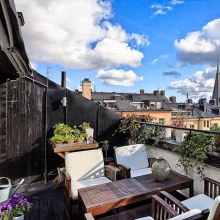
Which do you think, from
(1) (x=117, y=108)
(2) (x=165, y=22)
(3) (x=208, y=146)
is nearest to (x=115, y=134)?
(3) (x=208, y=146)

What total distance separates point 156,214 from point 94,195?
73 cm

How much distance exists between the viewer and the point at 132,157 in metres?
3.64

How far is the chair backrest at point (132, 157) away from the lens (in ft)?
11.7

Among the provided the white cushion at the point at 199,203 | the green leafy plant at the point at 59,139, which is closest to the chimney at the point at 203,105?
the green leafy plant at the point at 59,139

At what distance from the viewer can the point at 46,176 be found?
432 cm

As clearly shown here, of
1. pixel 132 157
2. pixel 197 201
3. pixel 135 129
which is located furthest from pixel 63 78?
pixel 197 201

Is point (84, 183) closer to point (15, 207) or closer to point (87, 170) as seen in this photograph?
point (87, 170)

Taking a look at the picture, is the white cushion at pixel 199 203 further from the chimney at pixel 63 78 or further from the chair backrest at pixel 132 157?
the chimney at pixel 63 78

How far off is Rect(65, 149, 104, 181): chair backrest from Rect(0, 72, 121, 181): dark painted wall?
1.43 meters

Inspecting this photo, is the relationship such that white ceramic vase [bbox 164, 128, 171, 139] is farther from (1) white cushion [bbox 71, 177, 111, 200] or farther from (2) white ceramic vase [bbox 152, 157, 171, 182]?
(1) white cushion [bbox 71, 177, 111, 200]

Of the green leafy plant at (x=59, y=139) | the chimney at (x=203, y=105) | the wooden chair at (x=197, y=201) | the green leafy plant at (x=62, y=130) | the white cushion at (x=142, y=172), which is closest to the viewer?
Answer: the wooden chair at (x=197, y=201)

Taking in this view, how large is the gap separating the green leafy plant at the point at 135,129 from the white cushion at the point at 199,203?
2008 mm

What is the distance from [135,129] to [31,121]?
7.76 feet

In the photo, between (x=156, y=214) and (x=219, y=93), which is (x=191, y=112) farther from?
(x=156, y=214)
